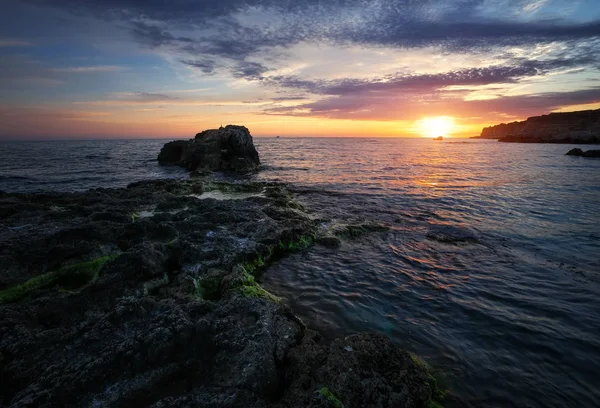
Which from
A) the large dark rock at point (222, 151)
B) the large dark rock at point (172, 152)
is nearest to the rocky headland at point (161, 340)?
the large dark rock at point (222, 151)

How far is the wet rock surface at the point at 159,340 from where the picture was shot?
4598 mm

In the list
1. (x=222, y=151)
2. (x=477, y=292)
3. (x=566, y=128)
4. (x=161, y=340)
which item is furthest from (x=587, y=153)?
(x=566, y=128)

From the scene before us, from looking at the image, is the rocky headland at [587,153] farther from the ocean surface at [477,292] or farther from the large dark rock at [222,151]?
the large dark rock at [222,151]

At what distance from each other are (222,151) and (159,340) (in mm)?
40875

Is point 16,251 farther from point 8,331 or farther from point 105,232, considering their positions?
point 8,331

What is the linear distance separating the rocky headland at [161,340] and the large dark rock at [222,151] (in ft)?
107

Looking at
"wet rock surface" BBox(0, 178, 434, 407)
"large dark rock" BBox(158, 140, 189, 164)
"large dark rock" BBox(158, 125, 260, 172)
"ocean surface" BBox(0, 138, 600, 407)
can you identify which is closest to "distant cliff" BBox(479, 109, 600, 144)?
"ocean surface" BBox(0, 138, 600, 407)

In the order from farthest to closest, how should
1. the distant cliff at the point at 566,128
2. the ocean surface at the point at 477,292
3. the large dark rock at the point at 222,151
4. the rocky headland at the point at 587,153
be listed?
1. the distant cliff at the point at 566,128
2. the rocky headland at the point at 587,153
3. the large dark rock at the point at 222,151
4. the ocean surface at the point at 477,292

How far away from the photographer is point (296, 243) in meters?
13.1

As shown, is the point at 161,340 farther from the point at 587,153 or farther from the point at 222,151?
the point at 587,153

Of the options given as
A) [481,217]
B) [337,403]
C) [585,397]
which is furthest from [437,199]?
[337,403]

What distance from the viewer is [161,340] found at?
5410 millimetres

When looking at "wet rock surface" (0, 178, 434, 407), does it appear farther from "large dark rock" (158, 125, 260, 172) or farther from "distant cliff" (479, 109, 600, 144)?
"distant cliff" (479, 109, 600, 144)

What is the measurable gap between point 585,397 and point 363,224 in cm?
1088
